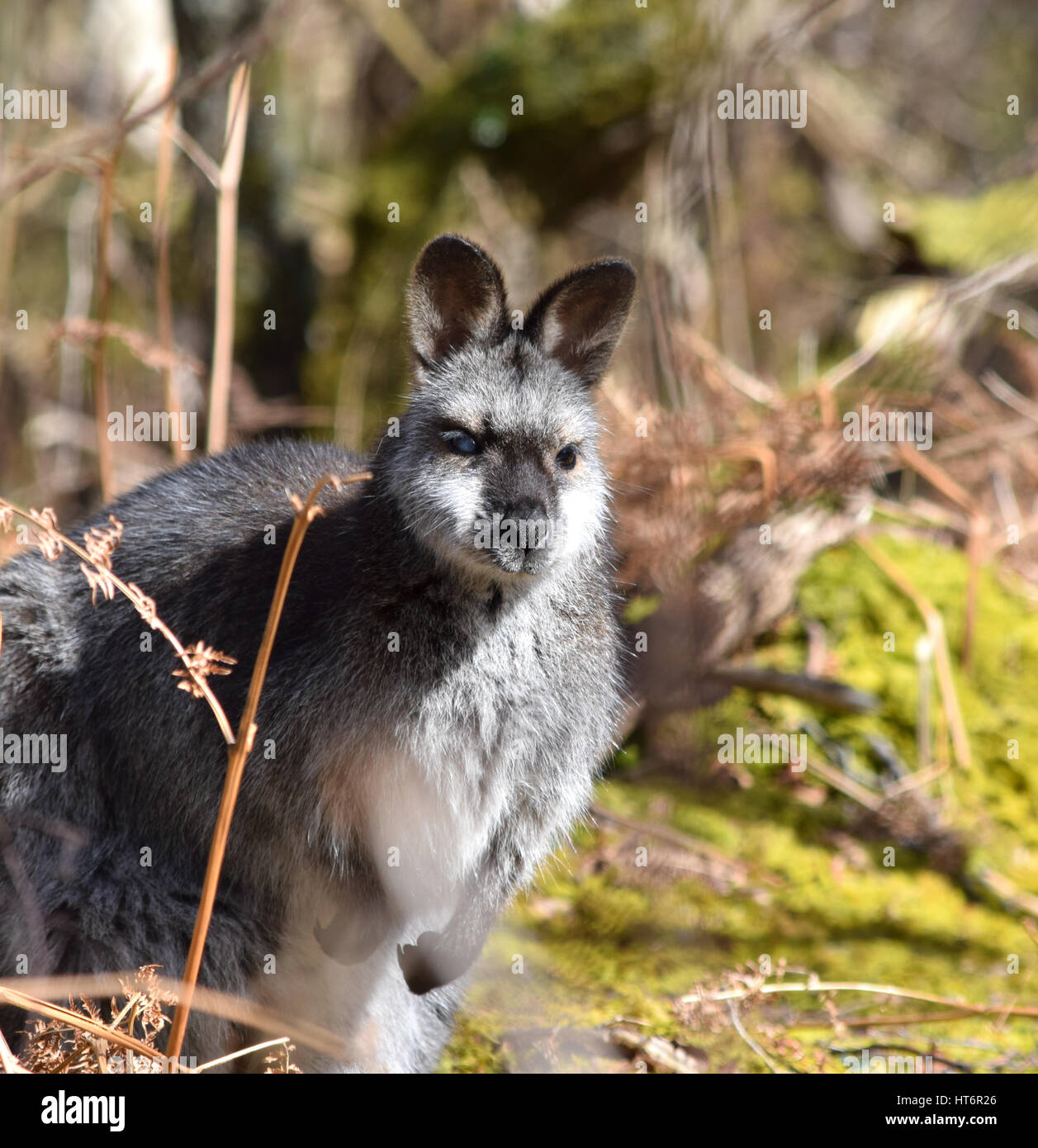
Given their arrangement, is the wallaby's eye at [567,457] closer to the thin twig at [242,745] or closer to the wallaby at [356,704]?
the wallaby at [356,704]

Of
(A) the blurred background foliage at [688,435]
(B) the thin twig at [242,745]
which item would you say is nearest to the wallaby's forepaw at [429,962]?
(A) the blurred background foliage at [688,435]

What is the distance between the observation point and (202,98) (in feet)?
25.3

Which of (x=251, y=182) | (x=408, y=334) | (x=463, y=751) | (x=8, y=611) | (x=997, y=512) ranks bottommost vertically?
(x=463, y=751)

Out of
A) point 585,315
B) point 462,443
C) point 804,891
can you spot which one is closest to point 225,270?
point 585,315

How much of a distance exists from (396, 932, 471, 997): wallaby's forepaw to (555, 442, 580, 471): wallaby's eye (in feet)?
5.79

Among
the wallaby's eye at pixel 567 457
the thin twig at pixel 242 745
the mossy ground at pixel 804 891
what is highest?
the wallaby's eye at pixel 567 457

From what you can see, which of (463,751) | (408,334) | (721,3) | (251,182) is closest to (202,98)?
(251,182)

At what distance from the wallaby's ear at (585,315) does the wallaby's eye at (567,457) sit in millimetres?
382

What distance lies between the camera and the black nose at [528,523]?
3367 mm

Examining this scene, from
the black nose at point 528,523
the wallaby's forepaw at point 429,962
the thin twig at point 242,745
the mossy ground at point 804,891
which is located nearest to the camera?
the thin twig at point 242,745

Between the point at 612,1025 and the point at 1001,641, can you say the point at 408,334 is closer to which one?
the point at 612,1025

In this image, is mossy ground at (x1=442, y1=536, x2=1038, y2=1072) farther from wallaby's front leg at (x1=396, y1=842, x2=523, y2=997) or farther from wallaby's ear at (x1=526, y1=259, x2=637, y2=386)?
wallaby's ear at (x1=526, y1=259, x2=637, y2=386)

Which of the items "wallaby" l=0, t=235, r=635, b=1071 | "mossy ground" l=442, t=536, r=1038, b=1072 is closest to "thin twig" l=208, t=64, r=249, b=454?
"wallaby" l=0, t=235, r=635, b=1071
